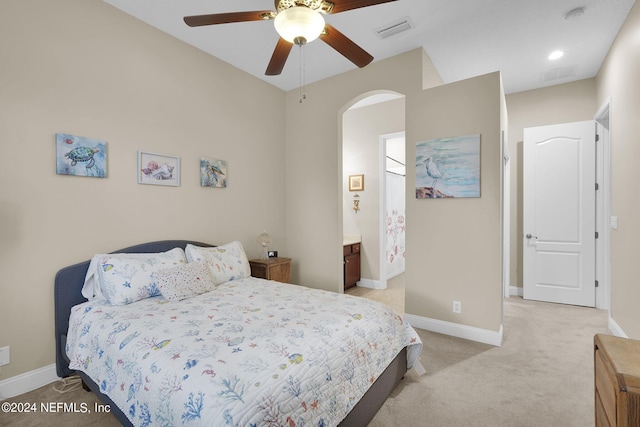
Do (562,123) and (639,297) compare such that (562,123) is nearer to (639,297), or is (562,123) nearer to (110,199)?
(639,297)

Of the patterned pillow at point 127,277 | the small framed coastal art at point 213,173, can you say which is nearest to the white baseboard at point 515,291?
the small framed coastal art at point 213,173

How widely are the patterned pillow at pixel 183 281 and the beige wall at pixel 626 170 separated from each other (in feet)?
11.4

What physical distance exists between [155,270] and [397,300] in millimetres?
3064

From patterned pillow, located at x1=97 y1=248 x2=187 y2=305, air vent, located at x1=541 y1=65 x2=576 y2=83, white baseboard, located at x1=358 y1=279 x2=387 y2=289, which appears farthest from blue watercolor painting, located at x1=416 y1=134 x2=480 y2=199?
patterned pillow, located at x1=97 y1=248 x2=187 y2=305

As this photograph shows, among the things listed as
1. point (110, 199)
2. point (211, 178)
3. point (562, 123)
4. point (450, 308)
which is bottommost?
point (450, 308)

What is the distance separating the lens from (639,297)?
2289mm

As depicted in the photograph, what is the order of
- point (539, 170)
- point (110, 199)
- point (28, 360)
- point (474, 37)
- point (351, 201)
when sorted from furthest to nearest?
point (351, 201) → point (539, 170) → point (474, 37) → point (110, 199) → point (28, 360)

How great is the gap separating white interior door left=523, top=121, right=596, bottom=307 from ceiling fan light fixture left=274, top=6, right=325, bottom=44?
12.2 feet

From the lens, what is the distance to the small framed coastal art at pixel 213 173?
316 centimetres

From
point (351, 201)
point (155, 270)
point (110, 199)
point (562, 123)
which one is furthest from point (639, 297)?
point (110, 199)

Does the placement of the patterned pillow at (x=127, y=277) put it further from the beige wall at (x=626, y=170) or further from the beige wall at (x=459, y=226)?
the beige wall at (x=626, y=170)

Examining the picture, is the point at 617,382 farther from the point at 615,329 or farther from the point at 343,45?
the point at 615,329

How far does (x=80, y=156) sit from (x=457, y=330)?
12.0ft

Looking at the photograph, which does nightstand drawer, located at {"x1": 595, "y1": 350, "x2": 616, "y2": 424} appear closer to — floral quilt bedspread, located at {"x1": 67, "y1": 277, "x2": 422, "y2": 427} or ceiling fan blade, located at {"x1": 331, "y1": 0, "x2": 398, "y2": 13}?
floral quilt bedspread, located at {"x1": 67, "y1": 277, "x2": 422, "y2": 427}
